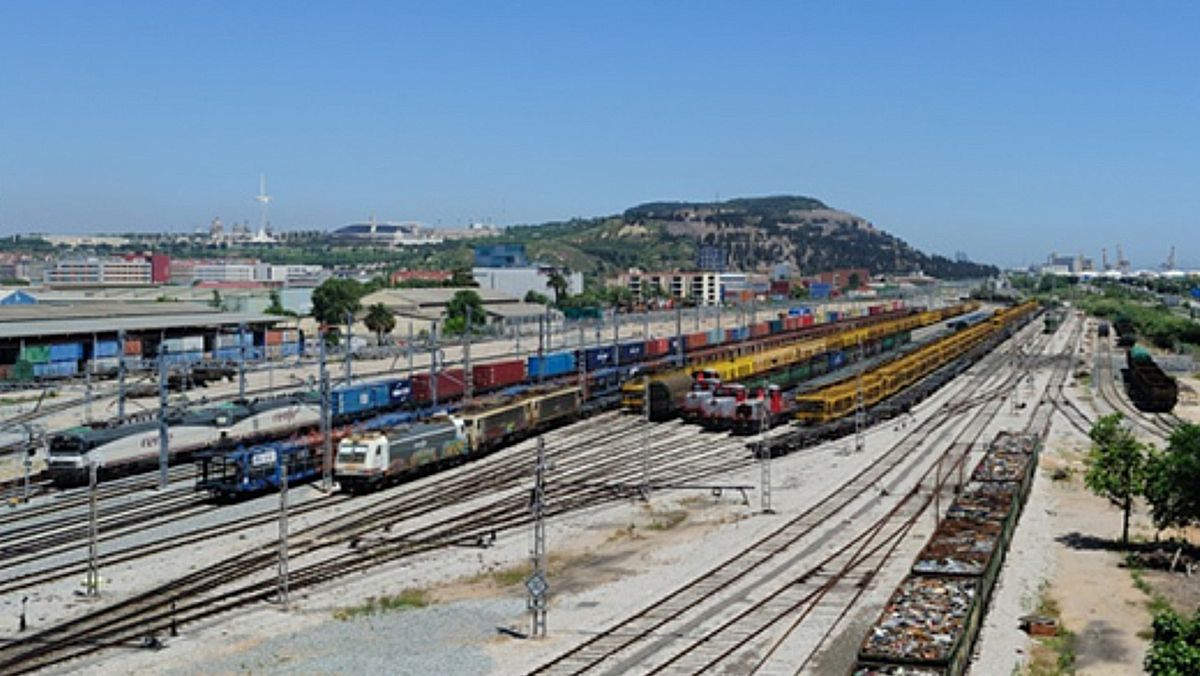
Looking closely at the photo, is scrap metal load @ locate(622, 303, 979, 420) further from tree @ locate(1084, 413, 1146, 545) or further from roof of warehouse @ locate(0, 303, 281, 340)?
roof of warehouse @ locate(0, 303, 281, 340)

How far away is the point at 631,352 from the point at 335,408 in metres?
35.7

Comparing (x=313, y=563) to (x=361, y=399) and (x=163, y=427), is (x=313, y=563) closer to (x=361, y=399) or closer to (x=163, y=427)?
(x=163, y=427)

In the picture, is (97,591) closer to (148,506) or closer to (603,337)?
(148,506)

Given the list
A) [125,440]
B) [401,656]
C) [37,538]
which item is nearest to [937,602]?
[401,656]

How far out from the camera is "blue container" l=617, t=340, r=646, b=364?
94500 mm

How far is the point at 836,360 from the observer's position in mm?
101750

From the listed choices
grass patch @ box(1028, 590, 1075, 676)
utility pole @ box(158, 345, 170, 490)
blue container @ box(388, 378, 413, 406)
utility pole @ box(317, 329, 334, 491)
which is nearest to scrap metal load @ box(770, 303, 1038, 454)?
blue container @ box(388, 378, 413, 406)

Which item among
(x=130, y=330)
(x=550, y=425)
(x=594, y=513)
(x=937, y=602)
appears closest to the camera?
(x=937, y=602)

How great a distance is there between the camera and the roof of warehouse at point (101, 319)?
97.7m

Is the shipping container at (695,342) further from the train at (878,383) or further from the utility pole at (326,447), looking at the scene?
the utility pole at (326,447)

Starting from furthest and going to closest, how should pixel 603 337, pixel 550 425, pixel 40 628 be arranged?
pixel 603 337 < pixel 550 425 < pixel 40 628

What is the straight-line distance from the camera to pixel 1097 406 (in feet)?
294

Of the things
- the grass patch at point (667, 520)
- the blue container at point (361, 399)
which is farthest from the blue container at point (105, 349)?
the grass patch at point (667, 520)

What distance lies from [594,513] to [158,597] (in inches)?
716
